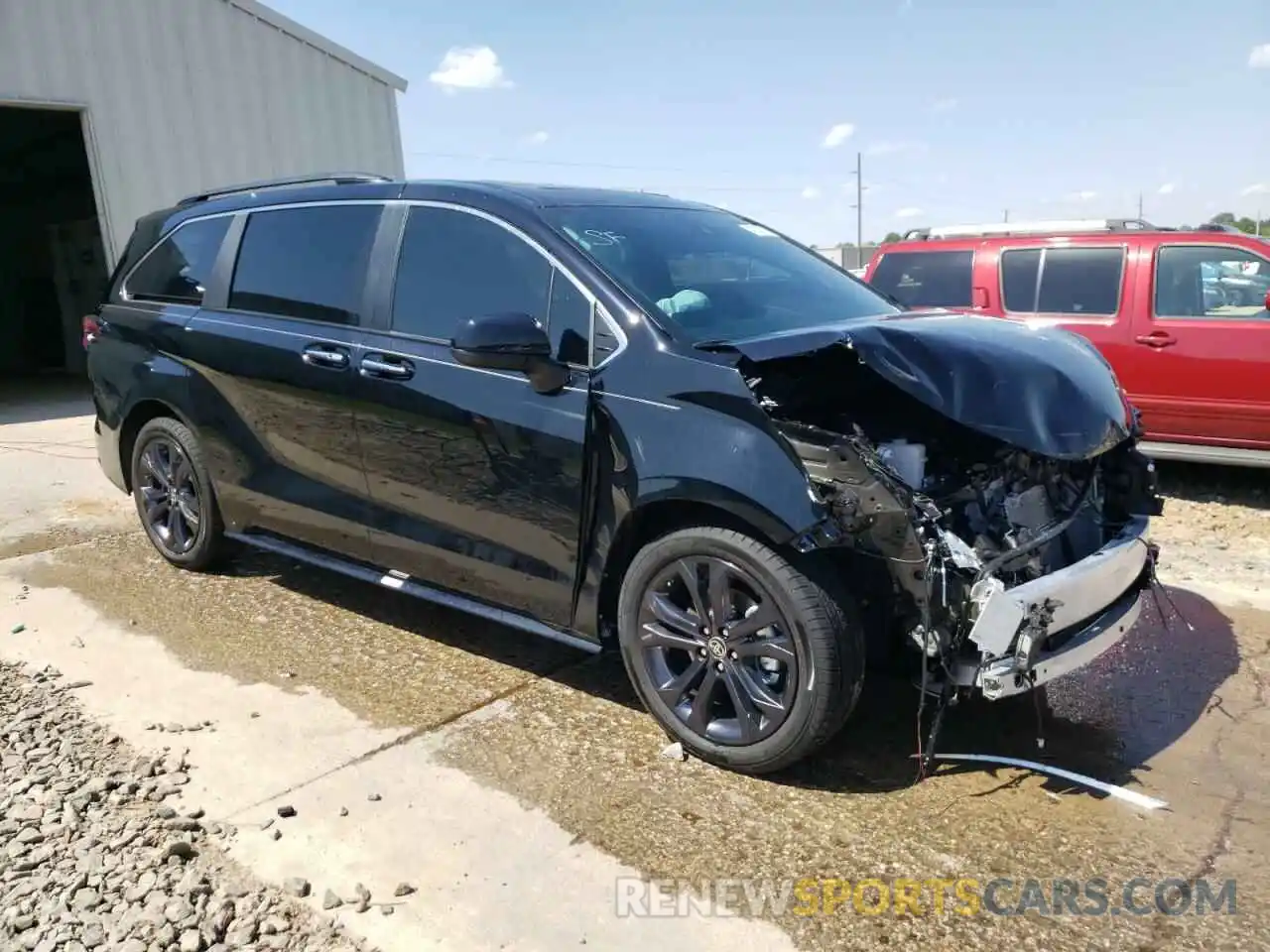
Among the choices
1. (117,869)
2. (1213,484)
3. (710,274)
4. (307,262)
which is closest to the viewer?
(117,869)

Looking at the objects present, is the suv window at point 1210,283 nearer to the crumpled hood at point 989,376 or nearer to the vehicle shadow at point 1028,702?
the vehicle shadow at point 1028,702

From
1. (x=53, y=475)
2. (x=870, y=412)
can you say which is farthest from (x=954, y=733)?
(x=53, y=475)

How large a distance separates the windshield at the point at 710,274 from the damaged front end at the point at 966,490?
1.54 feet

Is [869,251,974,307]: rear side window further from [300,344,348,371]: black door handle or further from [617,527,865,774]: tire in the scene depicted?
[617,527,865,774]: tire

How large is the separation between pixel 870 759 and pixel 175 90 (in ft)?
44.3

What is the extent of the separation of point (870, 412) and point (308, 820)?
219 cm

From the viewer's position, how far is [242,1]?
45.0 feet

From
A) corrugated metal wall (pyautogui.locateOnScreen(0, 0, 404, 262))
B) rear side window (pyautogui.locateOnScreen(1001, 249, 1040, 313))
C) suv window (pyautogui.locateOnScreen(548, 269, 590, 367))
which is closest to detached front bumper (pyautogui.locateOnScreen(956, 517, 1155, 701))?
suv window (pyautogui.locateOnScreen(548, 269, 590, 367))

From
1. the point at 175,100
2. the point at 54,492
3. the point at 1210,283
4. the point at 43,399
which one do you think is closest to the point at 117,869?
the point at 54,492

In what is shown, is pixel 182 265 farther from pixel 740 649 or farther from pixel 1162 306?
pixel 1162 306

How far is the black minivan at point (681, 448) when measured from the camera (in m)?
2.99

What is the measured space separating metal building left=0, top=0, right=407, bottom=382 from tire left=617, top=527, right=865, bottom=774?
11958 millimetres

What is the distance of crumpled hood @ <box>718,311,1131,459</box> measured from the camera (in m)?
3.02

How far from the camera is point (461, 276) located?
386 cm
